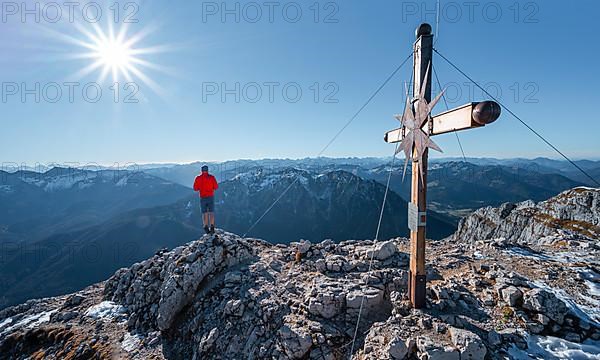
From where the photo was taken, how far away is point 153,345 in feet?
34.4

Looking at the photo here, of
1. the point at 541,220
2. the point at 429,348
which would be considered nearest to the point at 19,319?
the point at 429,348

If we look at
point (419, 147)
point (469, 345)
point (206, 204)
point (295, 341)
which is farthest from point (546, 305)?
point (206, 204)

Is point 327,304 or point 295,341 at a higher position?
point 327,304

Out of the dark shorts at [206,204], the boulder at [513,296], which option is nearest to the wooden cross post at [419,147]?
the boulder at [513,296]

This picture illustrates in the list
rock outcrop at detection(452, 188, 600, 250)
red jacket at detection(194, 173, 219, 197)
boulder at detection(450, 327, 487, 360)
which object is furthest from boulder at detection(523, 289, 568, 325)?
rock outcrop at detection(452, 188, 600, 250)

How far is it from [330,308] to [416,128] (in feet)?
18.7

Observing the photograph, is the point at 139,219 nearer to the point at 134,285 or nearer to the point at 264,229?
the point at 264,229

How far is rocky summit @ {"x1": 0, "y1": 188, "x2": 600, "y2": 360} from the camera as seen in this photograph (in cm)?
675

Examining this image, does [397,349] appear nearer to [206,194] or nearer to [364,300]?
[364,300]

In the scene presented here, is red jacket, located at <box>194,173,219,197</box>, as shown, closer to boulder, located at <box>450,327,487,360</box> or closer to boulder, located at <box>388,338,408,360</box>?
boulder, located at <box>388,338,408,360</box>

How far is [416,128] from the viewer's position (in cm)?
734

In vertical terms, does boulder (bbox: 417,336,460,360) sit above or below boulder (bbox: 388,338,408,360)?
above

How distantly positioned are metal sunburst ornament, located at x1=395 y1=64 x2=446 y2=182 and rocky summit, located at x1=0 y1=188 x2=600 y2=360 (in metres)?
3.97

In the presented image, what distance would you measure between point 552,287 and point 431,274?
341cm
